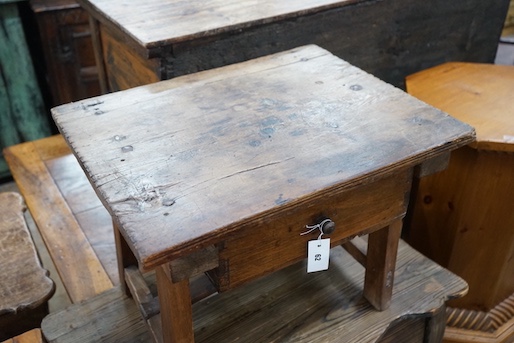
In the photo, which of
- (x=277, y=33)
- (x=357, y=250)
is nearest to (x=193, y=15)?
(x=277, y=33)

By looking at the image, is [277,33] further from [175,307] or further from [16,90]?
[16,90]

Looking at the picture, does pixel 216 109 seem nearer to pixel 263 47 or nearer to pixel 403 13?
pixel 263 47

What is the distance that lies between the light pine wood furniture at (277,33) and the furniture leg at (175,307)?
1.89 ft

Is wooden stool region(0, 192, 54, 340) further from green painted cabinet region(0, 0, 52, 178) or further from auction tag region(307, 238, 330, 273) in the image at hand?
green painted cabinet region(0, 0, 52, 178)

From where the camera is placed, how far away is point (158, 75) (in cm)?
131

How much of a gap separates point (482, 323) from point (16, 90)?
1.97m

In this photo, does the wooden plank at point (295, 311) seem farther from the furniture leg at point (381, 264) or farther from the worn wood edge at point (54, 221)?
the worn wood edge at point (54, 221)

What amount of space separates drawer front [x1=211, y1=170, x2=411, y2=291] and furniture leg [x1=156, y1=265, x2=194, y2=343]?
59 millimetres

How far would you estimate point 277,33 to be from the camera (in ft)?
4.70

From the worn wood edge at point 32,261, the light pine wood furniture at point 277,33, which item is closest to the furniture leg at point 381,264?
the light pine wood furniture at point 277,33

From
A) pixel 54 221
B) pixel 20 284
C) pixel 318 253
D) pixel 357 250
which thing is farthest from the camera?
pixel 54 221

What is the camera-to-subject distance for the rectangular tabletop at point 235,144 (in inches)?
31.6

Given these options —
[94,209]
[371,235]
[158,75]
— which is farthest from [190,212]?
[94,209]

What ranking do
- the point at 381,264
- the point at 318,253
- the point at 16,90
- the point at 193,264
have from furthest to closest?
the point at 16,90 < the point at 381,264 < the point at 318,253 < the point at 193,264
